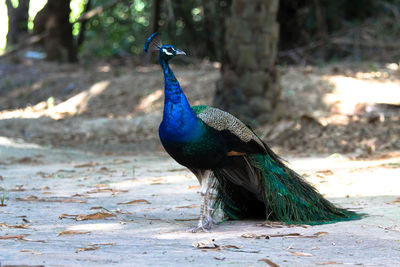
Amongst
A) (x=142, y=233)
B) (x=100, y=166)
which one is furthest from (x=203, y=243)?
(x=100, y=166)

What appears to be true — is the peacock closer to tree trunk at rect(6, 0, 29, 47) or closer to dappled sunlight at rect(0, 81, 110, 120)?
dappled sunlight at rect(0, 81, 110, 120)

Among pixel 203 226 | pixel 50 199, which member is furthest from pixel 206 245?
pixel 50 199

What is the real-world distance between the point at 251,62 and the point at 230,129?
590 cm

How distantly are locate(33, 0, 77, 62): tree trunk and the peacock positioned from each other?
1195 centimetres

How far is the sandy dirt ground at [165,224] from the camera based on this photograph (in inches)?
135

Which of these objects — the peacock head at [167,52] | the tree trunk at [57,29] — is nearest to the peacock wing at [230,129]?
the peacock head at [167,52]

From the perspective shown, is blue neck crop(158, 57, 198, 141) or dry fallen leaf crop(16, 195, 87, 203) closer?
blue neck crop(158, 57, 198, 141)

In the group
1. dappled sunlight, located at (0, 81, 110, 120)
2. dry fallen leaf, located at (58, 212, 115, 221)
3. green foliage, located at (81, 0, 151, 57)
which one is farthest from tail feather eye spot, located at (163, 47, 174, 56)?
green foliage, located at (81, 0, 151, 57)

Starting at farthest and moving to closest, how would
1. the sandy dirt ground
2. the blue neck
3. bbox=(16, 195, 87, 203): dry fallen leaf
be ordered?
bbox=(16, 195, 87, 203): dry fallen leaf → the blue neck → the sandy dirt ground

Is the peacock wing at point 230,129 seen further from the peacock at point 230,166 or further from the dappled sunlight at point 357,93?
the dappled sunlight at point 357,93

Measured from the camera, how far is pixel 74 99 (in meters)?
13.0

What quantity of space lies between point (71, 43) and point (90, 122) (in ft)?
18.2

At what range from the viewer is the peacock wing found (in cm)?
450

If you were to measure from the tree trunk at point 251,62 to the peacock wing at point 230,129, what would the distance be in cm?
551
